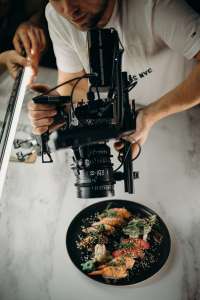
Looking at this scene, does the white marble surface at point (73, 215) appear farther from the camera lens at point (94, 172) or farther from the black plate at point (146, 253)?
the camera lens at point (94, 172)

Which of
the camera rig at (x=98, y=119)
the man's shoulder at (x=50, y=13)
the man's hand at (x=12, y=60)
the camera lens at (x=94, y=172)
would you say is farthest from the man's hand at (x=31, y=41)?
the camera lens at (x=94, y=172)

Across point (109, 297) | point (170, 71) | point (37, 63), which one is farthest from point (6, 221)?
point (170, 71)

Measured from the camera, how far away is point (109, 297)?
1.29m

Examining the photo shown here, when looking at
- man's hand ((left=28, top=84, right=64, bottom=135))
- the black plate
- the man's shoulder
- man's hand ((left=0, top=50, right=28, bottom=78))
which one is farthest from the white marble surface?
the man's shoulder

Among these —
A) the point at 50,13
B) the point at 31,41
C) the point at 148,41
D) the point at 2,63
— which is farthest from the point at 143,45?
the point at 2,63

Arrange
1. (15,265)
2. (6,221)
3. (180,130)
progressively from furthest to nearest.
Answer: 1. (180,130)
2. (6,221)
3. (15,265)

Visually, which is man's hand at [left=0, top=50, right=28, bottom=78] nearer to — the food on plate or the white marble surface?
the white marble surface

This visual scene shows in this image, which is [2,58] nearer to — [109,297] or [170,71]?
[170,71]

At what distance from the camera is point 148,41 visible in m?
1.46

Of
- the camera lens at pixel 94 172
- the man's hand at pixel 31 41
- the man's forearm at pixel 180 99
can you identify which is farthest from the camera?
the man's hand at pixel 31 41

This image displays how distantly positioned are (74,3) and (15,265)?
3.14ft

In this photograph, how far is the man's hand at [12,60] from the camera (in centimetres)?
179

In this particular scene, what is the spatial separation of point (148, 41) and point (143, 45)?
3 cm

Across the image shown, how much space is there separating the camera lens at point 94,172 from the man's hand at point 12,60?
2.39 feet
